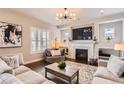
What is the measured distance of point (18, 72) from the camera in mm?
2137

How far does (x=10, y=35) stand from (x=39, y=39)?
177 cm

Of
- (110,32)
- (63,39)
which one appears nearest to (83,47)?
(110,32)

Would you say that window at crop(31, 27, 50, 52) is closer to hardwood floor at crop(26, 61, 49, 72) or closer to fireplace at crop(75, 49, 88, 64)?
hardwood floor at crop(26, 61, 49, 72)

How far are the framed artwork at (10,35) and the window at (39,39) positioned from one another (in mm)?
866

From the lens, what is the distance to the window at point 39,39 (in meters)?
4.85

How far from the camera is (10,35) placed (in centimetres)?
369

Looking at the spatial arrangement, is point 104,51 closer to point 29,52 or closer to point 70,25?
point 70,25

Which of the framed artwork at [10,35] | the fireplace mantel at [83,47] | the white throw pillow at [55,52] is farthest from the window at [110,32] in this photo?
the framed artwork at [10,35]

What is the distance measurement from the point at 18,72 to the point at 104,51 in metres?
4.00

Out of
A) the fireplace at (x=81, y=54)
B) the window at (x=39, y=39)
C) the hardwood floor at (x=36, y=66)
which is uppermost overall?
the window at (x=39, y=39)

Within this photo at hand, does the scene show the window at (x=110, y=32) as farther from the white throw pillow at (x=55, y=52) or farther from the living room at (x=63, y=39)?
the white throw pillow at (x=55, y=52)

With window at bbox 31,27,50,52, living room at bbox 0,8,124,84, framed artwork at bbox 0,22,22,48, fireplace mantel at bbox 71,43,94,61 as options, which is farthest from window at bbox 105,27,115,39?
framed artwork at bbox 0,22,22,48

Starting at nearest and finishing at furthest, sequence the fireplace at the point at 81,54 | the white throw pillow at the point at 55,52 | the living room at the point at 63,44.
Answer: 1. the living room at the point at 63,44
2. the white throw pillow at the point at 55,52
3. the fireplace at the point at 81,54
